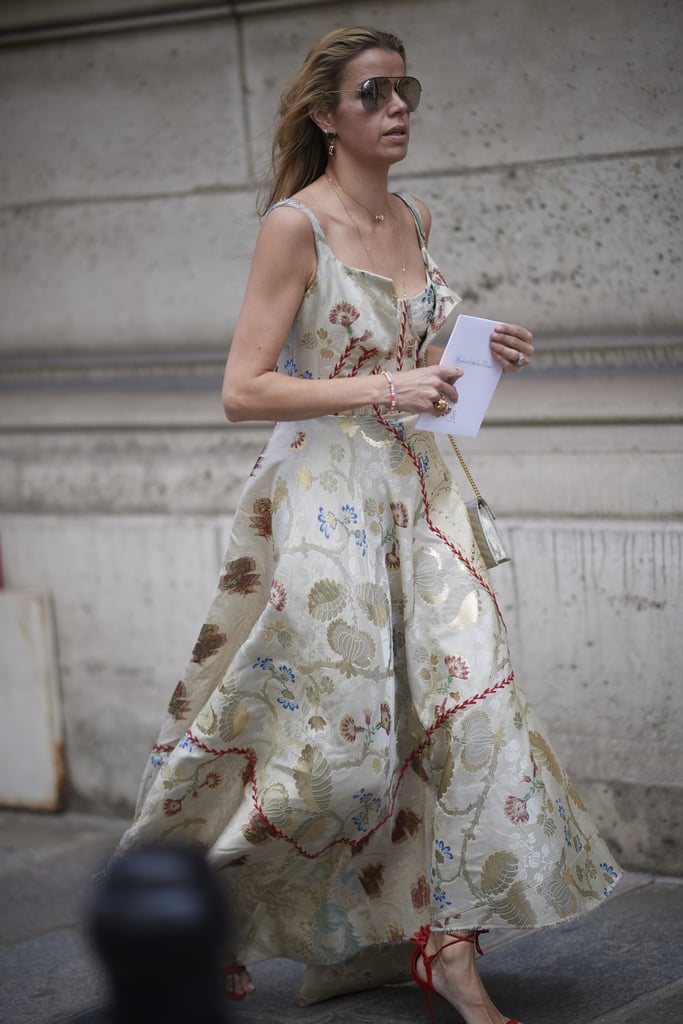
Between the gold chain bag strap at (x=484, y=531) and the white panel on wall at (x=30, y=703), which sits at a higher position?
the gold chain bag strap at (x=484, y=531)

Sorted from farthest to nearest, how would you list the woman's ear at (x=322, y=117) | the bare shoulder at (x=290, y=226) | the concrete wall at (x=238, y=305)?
1. the concrete wall at (x=238, y=305)
2. the woman's ear at (x=322, y=117)
3. the bare shoulder at (x=290, y=226)

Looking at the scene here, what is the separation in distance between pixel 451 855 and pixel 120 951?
169 centimetres

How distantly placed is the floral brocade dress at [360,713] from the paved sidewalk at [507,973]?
201 mm

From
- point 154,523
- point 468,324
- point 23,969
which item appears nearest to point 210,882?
point 468,324

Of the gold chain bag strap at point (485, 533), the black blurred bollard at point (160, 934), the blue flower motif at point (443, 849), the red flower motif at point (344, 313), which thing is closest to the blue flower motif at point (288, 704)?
the blue flower motif at point (443, 849)

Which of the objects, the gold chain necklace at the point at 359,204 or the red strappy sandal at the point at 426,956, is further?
the gold chain necklace at the point at 359,204

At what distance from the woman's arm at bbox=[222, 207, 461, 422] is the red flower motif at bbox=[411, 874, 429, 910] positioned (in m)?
1.04

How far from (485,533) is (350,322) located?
1.78ft

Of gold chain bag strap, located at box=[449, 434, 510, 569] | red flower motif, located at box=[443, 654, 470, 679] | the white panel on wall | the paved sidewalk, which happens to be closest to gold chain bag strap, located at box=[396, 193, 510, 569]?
gold chain bag strap, located at box=[449, 434, 510, 569]

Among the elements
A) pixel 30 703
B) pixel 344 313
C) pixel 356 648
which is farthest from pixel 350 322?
pixel 30 703

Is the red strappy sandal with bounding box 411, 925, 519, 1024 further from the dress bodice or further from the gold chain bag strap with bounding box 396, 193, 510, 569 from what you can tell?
the dress bodice

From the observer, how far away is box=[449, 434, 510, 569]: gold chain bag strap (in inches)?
117

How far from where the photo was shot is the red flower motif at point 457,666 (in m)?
2.79

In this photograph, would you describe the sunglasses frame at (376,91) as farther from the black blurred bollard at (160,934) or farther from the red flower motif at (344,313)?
the black blurred bollard at (160,934)
